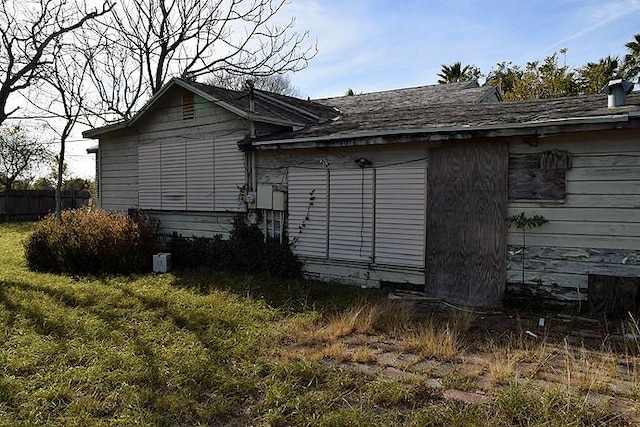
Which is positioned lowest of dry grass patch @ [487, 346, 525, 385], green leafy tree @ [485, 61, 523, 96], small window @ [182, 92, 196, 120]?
dry grass patch @ [487, 346, 525, 385]

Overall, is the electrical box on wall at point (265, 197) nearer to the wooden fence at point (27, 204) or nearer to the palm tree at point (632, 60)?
the wooden fence at point (27, 204)

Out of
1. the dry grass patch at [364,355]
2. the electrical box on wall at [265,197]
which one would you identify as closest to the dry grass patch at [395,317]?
the dry grass patch at [364,355]

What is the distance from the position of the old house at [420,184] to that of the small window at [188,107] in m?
0.03

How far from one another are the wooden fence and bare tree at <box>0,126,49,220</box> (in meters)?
3.17

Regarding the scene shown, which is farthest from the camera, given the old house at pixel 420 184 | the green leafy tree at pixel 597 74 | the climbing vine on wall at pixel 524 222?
the green leafy tree at pixel 597 74

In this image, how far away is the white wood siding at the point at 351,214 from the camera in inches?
282

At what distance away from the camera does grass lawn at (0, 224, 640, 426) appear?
3117 millimetres

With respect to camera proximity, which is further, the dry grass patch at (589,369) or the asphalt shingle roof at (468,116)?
the asphalt shingle roof at (468,116)

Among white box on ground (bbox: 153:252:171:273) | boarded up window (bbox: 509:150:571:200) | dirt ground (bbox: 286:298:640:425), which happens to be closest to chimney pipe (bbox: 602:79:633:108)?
boarded up window (bbox: 509:150:571:200)

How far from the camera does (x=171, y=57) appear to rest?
18422 millimetres

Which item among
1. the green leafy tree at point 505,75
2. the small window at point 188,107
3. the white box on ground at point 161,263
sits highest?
the green leafy tree at point 505,75

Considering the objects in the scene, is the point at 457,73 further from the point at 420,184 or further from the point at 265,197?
the point at 420,184

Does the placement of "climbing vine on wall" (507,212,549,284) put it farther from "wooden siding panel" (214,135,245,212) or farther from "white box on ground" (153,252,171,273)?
"white box on ground" (153,252,171,273)

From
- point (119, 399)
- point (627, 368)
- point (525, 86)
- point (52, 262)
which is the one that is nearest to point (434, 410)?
point (627, 368)
